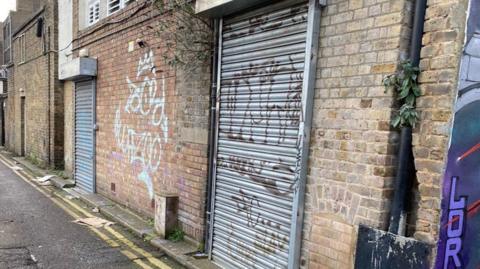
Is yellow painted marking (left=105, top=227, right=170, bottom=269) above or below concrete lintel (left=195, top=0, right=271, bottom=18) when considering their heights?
below

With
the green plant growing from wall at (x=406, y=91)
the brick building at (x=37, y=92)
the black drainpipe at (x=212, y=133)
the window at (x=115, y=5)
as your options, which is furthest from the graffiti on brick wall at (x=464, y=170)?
the brick building at (x=37, y=92)

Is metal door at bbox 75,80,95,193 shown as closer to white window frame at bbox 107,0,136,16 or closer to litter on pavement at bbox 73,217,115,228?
white window frame at bbox 107,0,136,16

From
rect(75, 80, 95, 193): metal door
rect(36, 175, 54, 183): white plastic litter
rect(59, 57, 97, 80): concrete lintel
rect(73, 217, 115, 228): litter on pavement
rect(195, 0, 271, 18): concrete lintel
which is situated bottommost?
rect(36, 175, 54, 183): white plastic litter

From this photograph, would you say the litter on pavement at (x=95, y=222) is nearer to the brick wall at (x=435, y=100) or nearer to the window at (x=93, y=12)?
the window at (x=93, y=12)

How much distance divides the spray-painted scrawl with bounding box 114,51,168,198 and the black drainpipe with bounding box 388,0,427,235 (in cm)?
428

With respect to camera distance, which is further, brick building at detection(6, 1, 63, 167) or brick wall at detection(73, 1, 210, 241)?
brick building at detection(6, 1, 63, 167)

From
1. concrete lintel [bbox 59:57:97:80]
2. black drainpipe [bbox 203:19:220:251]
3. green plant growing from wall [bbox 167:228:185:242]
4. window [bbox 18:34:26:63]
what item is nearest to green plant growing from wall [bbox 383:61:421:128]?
black drainpipe [bbox 203:19:220:251]

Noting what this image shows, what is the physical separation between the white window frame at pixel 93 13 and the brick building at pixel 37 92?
9.76 ft

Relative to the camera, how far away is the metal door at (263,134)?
3.82 m

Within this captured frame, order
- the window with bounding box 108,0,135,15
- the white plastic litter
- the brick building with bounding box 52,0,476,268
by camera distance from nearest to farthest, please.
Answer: the brick building with bounding box 52,0,476,268 < the window with bounding box 108,0,135,15 < the white plastic litter

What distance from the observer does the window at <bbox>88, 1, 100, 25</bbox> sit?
973 cm

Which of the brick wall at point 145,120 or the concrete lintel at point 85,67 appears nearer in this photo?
the brick wall at point 145,120

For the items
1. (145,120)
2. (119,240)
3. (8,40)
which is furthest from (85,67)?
(8,40)

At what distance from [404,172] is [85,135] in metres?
8.58
